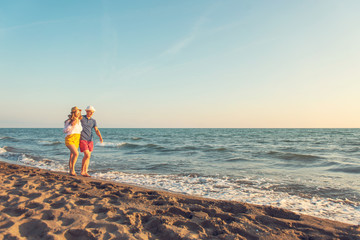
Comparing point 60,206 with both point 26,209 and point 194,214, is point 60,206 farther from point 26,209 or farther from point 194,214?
point 194,214

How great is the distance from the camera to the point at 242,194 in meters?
5.34

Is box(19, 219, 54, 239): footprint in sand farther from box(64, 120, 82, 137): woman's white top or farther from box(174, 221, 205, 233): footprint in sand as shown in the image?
box(64, 120, 82, 137): woman's white top

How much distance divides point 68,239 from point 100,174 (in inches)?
208

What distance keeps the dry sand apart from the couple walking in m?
2.24

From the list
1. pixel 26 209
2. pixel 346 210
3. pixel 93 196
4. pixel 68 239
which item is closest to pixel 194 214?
pixel 68 239

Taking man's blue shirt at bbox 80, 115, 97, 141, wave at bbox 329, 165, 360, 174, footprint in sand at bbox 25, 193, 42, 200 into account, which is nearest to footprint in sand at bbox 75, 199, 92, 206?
footprint in sand at bbox 25, 193, 42, 200

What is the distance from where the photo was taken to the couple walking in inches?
256

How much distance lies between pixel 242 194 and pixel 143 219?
283 centimetres

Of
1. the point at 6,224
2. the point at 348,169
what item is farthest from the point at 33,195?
the point at 348,169

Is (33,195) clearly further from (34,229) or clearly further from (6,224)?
(34,229)

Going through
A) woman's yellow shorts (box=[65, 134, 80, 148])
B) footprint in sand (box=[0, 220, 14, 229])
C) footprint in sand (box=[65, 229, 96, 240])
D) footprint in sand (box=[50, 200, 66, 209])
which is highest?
woman's yellow shorts (box=[65, 134, 80, 148])

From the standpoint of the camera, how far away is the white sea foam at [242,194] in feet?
13.8

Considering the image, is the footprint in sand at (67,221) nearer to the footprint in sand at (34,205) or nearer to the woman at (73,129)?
the footprint in sand at (34,205)

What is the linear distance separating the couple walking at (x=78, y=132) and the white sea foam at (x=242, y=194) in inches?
39.8
